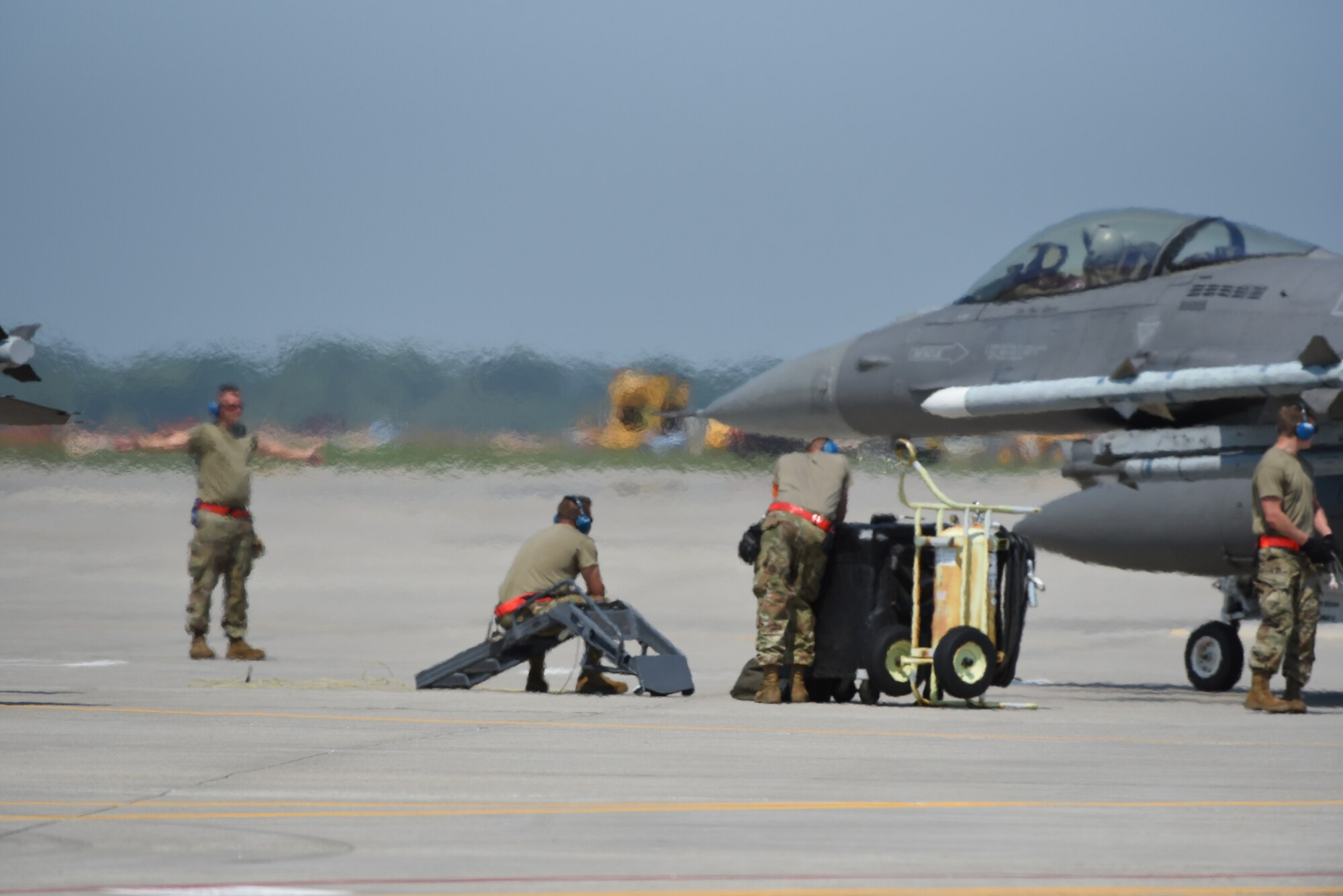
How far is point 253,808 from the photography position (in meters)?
5.87

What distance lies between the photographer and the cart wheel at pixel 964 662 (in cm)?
1062

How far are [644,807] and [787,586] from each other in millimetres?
5101

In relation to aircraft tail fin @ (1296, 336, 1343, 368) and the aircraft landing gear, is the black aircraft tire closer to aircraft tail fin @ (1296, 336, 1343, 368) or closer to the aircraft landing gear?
the aircraft landing gear

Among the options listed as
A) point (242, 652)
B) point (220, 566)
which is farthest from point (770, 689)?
point (220, 566)

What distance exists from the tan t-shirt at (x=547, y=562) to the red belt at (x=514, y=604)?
0.05 m

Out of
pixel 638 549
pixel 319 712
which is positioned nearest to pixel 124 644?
pixel 319 712

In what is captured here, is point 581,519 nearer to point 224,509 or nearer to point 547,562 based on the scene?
point 547,562

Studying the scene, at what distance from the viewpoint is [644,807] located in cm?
598

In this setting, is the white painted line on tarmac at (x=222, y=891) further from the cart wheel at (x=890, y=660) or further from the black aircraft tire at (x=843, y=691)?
the black aircraft tire at (x=843, y=691)

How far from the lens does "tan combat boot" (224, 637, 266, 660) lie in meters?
14.8

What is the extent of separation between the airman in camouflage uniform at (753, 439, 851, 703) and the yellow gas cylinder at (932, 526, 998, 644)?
691mm

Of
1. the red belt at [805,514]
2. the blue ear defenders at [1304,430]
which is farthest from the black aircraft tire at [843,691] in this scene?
the blue ear defenders at [1304,430]

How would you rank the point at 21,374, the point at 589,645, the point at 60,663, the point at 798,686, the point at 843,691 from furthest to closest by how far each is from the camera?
the point at 60,663 → the point at 843,691 → the point at 589,645 → the point at 798,686 → the point at 21,374

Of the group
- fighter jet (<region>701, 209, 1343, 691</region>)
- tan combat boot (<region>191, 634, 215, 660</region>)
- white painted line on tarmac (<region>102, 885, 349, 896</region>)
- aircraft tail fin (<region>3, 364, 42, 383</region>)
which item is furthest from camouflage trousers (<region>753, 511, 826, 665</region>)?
white painted line on tarmac (<region>102, 885, 349, 896</region>)
